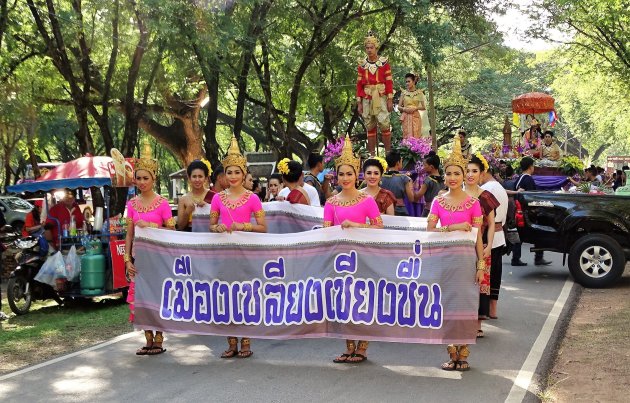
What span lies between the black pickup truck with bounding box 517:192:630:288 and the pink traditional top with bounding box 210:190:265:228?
6645 millimetres

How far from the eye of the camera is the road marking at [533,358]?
6.17 meters

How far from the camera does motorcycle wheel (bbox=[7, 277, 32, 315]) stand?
1131 centimetres

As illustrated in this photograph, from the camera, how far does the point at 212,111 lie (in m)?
21.0

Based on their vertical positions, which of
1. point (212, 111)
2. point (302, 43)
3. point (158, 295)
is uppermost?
point (302, 43)

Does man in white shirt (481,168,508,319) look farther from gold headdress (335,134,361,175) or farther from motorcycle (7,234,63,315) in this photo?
motorcycle (7,234,63,315)

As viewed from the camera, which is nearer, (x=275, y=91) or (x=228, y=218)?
(x=228, y=218)

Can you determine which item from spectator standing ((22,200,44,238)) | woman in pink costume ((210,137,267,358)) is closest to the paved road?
woman in pink costume ((210,137,267,358))

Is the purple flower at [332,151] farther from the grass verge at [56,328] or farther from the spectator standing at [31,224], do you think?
the spectator standing at [31,224]

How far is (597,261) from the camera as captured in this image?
474 inches

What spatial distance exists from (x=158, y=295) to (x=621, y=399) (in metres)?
4.19

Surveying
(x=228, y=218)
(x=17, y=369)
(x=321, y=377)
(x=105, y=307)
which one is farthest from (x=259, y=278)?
(x=105, y=307)

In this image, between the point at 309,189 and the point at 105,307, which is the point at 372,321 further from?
the point at 105,307

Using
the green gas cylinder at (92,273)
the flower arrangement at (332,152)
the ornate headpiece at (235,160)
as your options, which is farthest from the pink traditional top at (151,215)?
the flower arrangement at (332,152)

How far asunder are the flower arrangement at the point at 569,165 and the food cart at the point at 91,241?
1303cm
